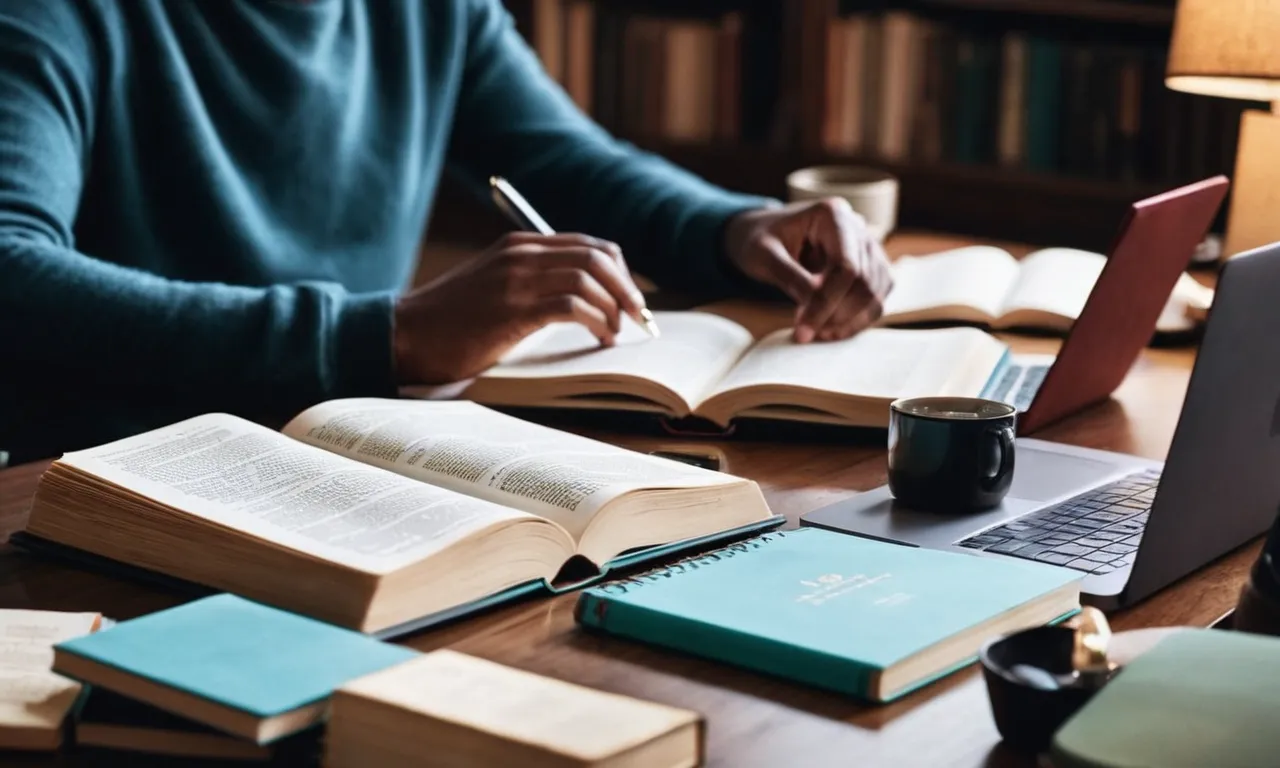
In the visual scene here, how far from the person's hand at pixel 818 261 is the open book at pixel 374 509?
441 mm

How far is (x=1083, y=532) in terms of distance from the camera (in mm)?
1027

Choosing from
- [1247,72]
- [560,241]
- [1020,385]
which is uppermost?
[1247,72]

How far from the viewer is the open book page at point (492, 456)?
3.23 feet

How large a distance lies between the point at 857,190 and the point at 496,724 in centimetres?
133

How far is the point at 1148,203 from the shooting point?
1197 millimetres

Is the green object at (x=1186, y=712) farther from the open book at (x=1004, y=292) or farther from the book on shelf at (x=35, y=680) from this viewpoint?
the open book at (x=1004, y=292)

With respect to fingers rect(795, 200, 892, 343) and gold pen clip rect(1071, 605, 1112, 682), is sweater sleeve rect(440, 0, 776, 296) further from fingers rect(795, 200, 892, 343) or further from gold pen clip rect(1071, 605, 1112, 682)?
gold pen clip rect(1071, 605, 1112, 682)

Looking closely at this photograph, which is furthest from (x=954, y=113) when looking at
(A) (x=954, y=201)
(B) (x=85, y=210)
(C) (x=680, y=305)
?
(B) (x=85, y=210)

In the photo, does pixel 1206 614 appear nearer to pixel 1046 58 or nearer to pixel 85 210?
pixel 85 210

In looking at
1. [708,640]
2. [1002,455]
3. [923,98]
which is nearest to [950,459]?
[1002,455]

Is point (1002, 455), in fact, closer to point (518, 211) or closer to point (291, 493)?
point (291, 493)

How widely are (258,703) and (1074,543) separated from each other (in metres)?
0.53

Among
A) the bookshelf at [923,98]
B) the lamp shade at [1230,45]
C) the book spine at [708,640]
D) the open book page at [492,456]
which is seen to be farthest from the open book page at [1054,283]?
the bookshelf at [923,98]

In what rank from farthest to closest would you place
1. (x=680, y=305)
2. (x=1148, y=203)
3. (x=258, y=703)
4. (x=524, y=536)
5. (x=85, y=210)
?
(x=680, y=305), (x=85, y=210), (x=1148, y=203), (x=524, y=536), (x=258, y=703)
